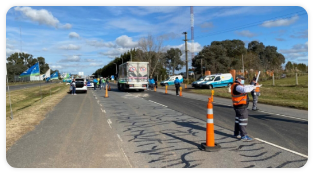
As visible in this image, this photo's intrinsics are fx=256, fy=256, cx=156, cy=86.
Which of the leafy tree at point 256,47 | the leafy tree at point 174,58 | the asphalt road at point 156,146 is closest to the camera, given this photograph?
the asphalt road at point 156,146

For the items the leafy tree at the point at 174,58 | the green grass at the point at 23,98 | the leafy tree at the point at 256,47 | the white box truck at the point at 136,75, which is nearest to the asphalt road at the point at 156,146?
the green grass at the point at 23,98

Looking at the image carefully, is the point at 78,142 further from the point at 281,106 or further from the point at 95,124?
the point at 281,106

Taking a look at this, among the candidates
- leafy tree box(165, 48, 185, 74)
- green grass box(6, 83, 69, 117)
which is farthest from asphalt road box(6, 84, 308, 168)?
leafy tree box(165, 48, 185, 74)

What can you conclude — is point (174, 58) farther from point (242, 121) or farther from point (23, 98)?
point (242, 121)

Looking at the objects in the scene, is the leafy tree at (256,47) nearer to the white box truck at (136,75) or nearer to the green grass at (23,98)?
the white box truck at (136,75)

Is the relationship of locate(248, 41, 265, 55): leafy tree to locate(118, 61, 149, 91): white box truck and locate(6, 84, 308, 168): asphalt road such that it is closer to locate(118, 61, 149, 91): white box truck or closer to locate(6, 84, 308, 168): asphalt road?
locate(118, 61, 149, 91): white box truck

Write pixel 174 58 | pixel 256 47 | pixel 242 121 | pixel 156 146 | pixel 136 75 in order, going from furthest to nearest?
pixel 174 58 → pixel 256 47 → pixel 136 75 → pixel 242 121 → pixel 156 146

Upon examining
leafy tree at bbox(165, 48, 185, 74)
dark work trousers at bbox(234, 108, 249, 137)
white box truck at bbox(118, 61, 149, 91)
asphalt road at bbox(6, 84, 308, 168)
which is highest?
leafy tree at bbox(165, 48, 185, 74)

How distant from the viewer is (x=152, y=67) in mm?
63438

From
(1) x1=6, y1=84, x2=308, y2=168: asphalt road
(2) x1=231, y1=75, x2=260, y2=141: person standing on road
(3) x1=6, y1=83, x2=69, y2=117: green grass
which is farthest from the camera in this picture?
(3) x1=6, y1=83, x2=69, y2=117: green grass

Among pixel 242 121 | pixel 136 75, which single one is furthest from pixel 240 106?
pixel 136 75

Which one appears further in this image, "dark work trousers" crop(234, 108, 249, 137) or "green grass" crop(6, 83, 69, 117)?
"green grass" crop(6, 83, 69, 117)

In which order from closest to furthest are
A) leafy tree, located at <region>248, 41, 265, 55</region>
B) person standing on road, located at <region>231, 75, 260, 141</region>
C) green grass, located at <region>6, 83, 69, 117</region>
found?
person standing on road, located at <region>231, 75, 260, 141</region>, green grass, located at <region>6, 83, 69, 117</region>, leafy tree, located at <region>248, 41, 265, 55</region>

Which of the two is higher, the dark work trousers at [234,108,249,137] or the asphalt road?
the dark work trousers at [234,108,249,137]
